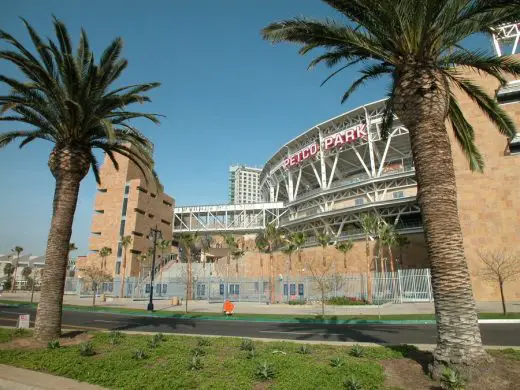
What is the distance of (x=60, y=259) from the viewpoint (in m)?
12.9

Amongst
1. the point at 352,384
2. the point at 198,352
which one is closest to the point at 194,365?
the point at 198,352

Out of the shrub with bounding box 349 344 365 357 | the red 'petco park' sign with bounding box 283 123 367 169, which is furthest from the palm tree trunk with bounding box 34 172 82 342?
the red 'petco park' sign with bounding box 283 123 367 169

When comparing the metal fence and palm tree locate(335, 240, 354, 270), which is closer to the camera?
the metal fence

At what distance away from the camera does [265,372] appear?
7.41 meters

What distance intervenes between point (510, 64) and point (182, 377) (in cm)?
1160

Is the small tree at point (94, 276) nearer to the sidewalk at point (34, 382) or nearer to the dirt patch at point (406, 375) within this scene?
the sidewalk at point (34, 382)

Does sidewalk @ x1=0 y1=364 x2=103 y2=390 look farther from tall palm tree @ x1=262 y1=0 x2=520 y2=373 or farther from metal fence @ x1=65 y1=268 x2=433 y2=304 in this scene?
metal fence @ x1=65 y1=268 x2=433 y2=304

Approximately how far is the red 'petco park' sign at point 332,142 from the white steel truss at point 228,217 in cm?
1807

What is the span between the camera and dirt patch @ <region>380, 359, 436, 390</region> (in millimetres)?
7086

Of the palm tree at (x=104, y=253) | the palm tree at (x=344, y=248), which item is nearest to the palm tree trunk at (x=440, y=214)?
the palm tree at (x=344, y=248)

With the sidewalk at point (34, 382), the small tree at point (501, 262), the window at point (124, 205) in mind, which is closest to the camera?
the sidewalk at point (34, 382)

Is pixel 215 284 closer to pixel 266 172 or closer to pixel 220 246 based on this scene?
pixel 220 246

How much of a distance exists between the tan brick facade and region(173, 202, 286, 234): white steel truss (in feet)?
63.0

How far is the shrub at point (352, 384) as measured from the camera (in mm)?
6506
